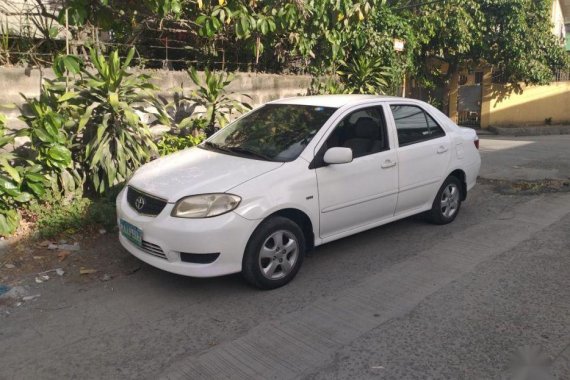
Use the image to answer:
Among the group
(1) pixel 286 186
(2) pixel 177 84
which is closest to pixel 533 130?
(2) pixel 177 84

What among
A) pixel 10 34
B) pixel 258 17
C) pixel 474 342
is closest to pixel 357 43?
pixel 258 17

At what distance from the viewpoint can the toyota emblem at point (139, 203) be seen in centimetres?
427

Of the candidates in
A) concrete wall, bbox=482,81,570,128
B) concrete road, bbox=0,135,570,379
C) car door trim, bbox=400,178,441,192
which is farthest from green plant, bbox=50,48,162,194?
concrete wall, bbox=482,81,570,128

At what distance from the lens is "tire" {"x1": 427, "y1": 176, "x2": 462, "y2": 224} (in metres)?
5.86

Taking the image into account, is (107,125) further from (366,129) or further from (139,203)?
(366,129)

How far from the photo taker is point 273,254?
421 cm

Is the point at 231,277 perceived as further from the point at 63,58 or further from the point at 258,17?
the point at 258,17

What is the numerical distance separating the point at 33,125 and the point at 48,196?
771 mm

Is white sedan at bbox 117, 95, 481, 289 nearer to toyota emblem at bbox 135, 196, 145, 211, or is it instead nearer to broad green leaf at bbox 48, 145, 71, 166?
toyota emblem at bbox 135, 196, 145, 211

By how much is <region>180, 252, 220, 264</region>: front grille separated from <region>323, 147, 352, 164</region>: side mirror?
50.4 inches

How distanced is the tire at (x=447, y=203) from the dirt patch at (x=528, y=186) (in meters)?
1.92

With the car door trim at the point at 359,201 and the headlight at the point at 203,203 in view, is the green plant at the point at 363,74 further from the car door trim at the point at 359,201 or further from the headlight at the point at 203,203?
the headlight at the point at 203,203

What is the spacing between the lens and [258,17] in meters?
6.95

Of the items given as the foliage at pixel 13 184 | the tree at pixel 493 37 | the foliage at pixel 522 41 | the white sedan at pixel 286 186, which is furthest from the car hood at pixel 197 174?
the foliage at pixel 522 41
